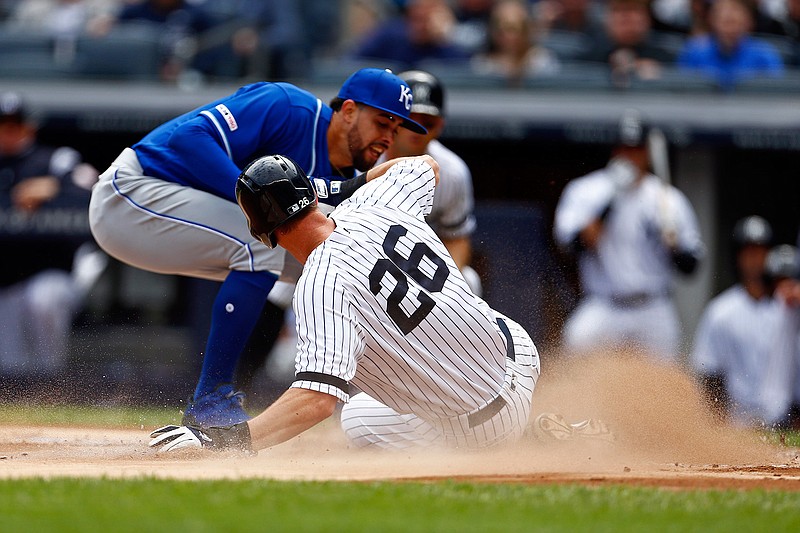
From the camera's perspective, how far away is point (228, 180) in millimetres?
5156

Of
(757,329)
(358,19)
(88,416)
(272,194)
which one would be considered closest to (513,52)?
(358,19)

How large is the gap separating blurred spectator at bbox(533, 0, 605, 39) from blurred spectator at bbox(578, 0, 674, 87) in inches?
6.7

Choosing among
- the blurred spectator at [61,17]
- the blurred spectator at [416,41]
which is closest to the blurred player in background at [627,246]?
the blurred spectator at [416,41]

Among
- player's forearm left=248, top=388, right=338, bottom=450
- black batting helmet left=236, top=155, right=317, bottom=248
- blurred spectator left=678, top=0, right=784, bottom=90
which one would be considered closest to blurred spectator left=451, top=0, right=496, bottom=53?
blurred spectator left=678, top=0, right=784, bottom=90

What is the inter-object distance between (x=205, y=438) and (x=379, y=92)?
64.7 inches

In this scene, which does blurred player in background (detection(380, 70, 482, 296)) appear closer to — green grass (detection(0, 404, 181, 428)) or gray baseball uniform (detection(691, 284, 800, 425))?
green grass (detection(0, 404, 181, 428))

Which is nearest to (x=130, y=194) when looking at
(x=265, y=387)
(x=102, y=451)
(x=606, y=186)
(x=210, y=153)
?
(x=210, y=153)

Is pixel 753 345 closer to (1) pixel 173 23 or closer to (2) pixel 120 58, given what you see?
(2) pixel 120 58

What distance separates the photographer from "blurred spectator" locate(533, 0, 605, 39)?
34.1ft

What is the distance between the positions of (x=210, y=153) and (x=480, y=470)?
1.68 meters

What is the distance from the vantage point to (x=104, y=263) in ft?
32.1

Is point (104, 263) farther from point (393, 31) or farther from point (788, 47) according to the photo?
point (788, 47)

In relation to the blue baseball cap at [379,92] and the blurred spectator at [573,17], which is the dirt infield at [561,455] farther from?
the blurred spectator at [573,17]

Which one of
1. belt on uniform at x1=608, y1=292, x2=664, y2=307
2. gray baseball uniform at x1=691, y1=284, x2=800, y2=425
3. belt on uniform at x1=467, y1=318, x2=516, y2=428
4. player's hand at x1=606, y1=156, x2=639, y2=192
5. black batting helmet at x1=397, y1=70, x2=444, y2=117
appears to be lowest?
gray baseball uniform at x1=691, y1=284, x2=800, y2=425
